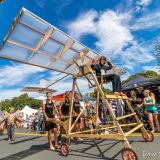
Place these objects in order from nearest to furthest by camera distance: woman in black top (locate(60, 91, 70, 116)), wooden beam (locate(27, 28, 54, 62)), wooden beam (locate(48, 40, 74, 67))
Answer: wooden beam (locate(27, 28, 54, 62))
wooden beam (locate(48, 40, 74, 67))
woman in black top (locate(60, 91, 70, 116))

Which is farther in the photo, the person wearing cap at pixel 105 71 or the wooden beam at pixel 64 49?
the wooden beam at pixel 64 49

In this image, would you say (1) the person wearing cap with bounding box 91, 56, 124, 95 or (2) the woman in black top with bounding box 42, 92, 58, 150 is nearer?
(1) the person wearing cap with bounding box 91, 56, 124, 95

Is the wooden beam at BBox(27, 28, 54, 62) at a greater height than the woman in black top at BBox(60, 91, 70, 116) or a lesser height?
greater

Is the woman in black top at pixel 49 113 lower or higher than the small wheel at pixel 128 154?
higher

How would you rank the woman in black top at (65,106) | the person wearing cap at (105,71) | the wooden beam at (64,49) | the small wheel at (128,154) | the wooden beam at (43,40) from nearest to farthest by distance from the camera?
1. the small wheel at (128,154)
2. the person wearing cap at (105,71)
3. the wooden beam at (43,40)
4. the wooden beam at (64,49)
5. the woman in black top at (65,106)

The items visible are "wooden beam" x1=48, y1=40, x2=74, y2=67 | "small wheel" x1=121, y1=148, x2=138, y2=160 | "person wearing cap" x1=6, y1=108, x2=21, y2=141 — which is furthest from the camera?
"person wearing cap" x1=6, y1=108, x2=21, y2=141

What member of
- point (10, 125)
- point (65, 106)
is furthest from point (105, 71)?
point (10, 125)

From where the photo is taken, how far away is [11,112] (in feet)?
47.7

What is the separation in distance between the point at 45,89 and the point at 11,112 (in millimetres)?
5511

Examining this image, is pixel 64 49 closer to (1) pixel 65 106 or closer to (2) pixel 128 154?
(1) pixel 65 106

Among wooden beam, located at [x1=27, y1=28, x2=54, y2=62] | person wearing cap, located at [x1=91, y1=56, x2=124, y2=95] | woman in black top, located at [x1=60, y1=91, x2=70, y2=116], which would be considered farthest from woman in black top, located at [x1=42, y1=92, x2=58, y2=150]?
person wearing cap, located at [x1=91, y1=56, x2=124, y2=95]

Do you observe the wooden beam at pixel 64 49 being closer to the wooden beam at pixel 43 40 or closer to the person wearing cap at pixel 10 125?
the wooden beam at pixel 43 40

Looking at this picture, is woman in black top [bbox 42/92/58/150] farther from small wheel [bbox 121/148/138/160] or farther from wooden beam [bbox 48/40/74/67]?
small wheel [bbox 121/148/138/160]

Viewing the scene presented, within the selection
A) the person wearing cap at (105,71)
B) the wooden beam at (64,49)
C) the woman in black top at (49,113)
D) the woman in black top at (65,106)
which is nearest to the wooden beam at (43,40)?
the wooden beam at (64,49)
